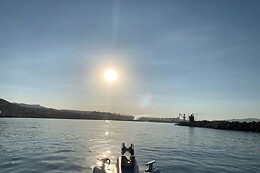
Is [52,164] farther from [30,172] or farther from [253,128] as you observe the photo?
[253,128]

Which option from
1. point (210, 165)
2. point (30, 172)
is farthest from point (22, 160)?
point (210, 165)

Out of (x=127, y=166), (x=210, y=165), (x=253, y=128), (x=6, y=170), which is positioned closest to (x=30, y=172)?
(x=6, y=170)

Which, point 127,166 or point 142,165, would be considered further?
point 142,165

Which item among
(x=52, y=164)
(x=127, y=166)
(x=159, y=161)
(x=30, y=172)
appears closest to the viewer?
(x=127, y=166)

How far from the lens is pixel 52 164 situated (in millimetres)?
29547

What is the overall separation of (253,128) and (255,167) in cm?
11108

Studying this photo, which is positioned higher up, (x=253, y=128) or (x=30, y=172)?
(x=253, y=128)

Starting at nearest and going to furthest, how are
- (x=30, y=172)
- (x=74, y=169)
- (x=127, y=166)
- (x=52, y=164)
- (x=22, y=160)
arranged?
(x=127, y=166) < (x=30, y=172) < (x=74, y=169) < (x=52, y=164) < (x=22, y=160)

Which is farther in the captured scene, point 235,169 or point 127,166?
point 235,169

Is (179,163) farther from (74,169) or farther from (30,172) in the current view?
(30,172)

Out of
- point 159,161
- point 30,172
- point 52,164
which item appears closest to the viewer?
point 30,172

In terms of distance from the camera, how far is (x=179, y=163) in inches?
1312

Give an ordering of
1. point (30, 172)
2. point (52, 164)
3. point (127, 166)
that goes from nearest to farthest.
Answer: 1. point (127, 166)
2. point (30, 172)
3. point (52, 164)

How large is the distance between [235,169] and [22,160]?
25.4 meters
